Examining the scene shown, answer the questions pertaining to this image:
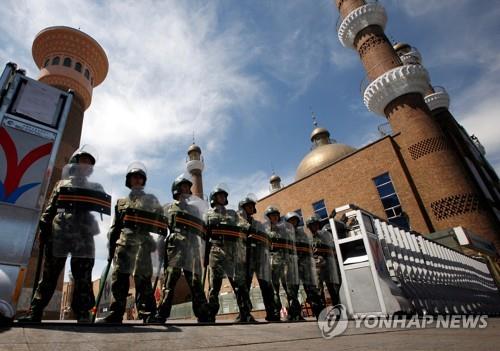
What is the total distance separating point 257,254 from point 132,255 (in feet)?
8.46

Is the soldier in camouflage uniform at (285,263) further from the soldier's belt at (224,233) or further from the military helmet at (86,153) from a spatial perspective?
the military helmet at (86,153)

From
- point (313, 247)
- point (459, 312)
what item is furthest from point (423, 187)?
point (313, 247)

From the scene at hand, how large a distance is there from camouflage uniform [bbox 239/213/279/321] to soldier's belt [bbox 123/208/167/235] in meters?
1.72

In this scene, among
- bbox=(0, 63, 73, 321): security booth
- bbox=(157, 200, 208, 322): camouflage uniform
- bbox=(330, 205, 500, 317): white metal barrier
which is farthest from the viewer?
bbox=(330, 205, 500, 317): white metal barrier

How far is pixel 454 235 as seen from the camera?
14.1 metres

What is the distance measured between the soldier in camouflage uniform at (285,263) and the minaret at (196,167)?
89.3ft

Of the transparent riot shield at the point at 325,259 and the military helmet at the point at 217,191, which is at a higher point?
the military helmet at the point at 217,191

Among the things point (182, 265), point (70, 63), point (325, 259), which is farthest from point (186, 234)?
point (70, 63)

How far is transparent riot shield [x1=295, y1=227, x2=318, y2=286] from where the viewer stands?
6668mm

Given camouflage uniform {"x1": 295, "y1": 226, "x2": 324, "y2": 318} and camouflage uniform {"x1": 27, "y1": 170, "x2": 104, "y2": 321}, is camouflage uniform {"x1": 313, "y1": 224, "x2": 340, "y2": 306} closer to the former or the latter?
camouflage uniform {"x1": 295, "y1": 226, "x2": 324, "y2": 318}

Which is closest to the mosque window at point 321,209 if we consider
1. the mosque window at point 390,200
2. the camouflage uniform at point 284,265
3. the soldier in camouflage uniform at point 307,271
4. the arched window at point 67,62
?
the mosque window at point 390,200

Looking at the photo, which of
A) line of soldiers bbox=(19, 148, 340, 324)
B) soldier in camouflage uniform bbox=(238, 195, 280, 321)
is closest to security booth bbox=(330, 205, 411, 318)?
line of soldiers bbox=(19, 148, 340, 324)

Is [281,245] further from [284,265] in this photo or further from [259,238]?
[259,238]

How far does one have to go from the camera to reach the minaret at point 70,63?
22.7 m
